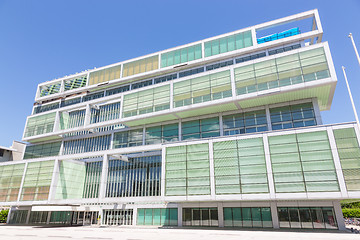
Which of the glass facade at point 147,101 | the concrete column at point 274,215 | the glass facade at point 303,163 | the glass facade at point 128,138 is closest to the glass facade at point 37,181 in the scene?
the glass facade at point 128,138

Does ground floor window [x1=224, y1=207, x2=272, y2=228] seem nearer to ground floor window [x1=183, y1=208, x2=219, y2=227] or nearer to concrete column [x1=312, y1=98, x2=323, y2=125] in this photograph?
ground floor window [x1=183, y1=208, x2=219, y2=227]

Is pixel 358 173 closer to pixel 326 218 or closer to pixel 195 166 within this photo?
pixel 326 218

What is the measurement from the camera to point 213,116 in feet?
135

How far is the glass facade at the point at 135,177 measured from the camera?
4209 centimetres

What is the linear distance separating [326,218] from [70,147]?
158 ft

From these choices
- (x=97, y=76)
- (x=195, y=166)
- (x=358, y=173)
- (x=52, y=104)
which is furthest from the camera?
A: (x=52, y=104)

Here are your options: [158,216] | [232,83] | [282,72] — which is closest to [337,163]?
[282,72]

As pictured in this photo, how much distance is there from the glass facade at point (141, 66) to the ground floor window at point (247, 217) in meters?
30.9

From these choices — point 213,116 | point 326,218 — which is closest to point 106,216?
point 213,116

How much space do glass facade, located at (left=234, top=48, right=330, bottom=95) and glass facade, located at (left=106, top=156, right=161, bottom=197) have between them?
1969cm

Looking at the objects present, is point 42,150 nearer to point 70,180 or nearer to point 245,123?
point 70,180

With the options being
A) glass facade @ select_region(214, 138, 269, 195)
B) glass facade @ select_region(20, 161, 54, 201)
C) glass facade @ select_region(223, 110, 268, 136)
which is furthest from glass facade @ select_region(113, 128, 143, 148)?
glass facade @ select_region(214, 138, 269, 195)

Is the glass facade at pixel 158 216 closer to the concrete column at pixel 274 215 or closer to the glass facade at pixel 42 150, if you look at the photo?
the concrete column at pixel 274 215

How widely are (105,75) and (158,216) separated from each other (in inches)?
1300
